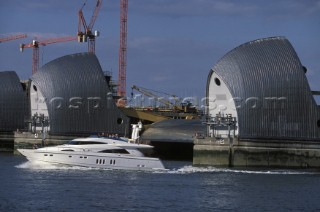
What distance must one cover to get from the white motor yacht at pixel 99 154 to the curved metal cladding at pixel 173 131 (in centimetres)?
2837

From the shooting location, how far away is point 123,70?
6142 inches

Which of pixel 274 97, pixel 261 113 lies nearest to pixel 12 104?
pixel 261 113

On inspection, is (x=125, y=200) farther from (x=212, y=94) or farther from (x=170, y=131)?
(x=170, y=131)


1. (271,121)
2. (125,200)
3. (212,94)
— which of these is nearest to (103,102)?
(212,94)

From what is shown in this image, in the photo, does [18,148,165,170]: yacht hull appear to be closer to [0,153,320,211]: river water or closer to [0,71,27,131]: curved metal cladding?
[0,153,320,211]: river water

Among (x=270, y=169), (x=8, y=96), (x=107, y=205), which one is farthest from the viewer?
(x=8, y=96)

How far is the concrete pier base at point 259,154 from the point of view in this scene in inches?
3351

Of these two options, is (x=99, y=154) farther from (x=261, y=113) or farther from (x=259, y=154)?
(x=261, y=113)

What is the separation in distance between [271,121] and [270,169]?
8662mm

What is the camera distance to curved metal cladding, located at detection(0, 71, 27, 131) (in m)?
115

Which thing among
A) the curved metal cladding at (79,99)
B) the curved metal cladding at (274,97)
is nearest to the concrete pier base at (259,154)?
the curved metal cladding at (274,97)

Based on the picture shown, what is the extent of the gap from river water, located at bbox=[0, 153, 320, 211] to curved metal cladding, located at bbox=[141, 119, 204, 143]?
2415 cm

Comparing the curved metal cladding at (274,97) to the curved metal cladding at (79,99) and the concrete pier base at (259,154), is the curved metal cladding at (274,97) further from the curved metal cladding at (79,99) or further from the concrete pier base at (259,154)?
the curved metal cladding at (79,99)

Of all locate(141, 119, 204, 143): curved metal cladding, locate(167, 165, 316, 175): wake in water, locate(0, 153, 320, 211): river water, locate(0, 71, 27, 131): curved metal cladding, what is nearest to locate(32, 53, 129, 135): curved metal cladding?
locate(141, 119, 204, 143): curved metal cladding
